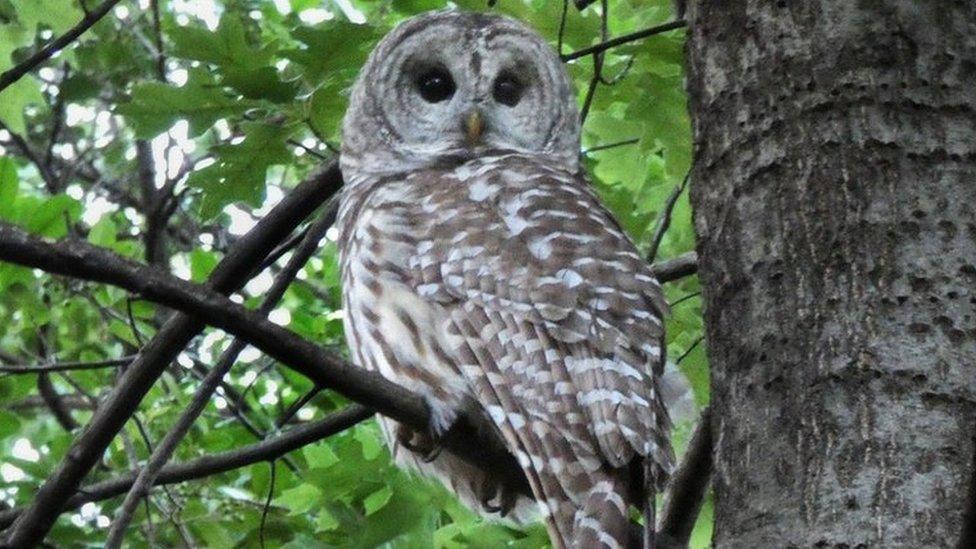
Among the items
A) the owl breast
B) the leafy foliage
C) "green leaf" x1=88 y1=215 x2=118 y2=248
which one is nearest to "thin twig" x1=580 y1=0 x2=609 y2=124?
the leafy foliage

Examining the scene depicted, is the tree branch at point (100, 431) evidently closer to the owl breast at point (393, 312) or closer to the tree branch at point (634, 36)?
the owl breast at point (393, 312)

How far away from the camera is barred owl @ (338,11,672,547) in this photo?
293 centimetres

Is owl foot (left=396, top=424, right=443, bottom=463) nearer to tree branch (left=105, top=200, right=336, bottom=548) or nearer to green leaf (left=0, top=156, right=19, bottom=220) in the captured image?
tree branch (left=105, top=200, right=336, bottom=548)

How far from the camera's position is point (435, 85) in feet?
15.0

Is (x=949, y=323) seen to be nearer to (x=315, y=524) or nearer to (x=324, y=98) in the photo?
(x=324, y=98)

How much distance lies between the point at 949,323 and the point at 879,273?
13 cm

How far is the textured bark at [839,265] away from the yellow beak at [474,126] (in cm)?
163

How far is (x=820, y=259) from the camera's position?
2.34 meters

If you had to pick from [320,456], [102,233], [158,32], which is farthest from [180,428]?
[158,32]

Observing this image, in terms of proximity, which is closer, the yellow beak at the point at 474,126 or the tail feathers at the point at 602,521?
the tail feathers at the point at 602,521

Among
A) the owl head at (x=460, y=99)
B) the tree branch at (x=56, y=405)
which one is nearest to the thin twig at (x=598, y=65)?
the owl head at (x=460, y=99)

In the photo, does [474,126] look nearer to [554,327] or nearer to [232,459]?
[554,327]

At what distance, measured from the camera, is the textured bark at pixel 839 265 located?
85.0 inches

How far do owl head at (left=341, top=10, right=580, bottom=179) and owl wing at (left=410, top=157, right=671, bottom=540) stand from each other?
0.63m
